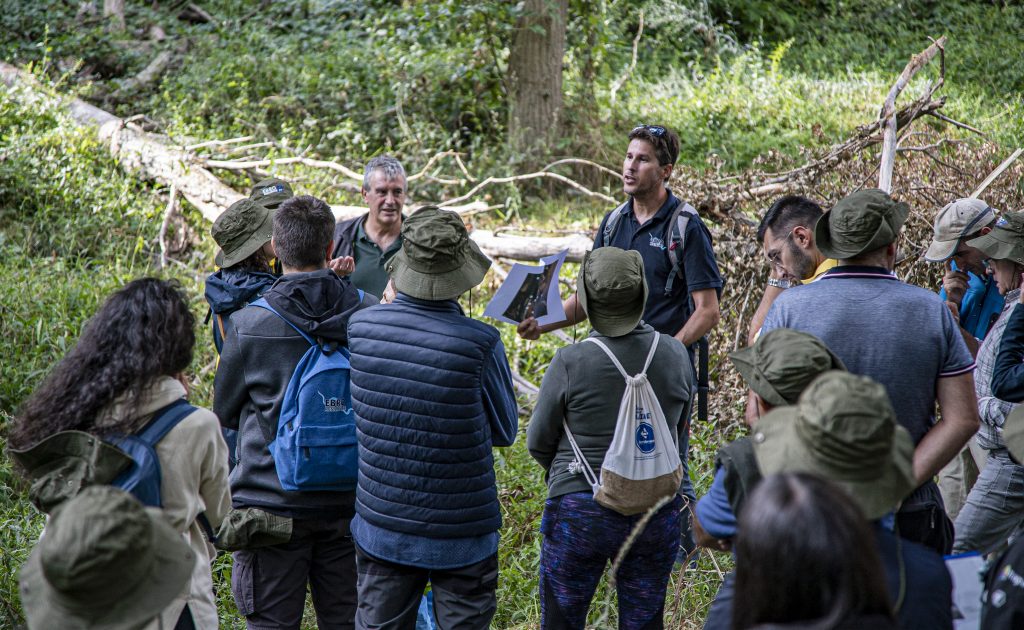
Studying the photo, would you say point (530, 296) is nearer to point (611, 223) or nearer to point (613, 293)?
point (613, 293)

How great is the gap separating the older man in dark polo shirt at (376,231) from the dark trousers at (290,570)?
167cm

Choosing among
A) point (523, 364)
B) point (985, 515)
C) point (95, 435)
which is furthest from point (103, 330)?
point (523, 364)

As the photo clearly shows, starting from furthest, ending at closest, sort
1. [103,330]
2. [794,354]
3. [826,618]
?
[103,330] < [794,354] < [826,618]

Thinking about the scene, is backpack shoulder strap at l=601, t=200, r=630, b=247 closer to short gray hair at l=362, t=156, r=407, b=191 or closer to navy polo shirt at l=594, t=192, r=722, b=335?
navy polo shirt at l=594, t=192, r=722, b=335

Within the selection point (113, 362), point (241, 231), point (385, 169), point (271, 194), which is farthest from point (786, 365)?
point (385, 169)

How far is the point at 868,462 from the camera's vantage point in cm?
201

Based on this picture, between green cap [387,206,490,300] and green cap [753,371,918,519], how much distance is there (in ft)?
4.49

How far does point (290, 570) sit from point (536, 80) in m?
7.89

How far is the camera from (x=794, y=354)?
7.74 ft

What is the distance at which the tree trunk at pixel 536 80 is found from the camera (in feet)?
33.2

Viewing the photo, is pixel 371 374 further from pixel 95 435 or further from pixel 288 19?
pixel 288 19

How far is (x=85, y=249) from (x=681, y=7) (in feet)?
29.4

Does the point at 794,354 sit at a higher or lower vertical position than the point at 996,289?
higher

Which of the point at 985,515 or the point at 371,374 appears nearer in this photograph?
the point at 371,374
